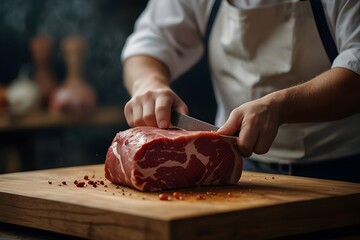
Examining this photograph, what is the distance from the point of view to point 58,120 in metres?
4.03

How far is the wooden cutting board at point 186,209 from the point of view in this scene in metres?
1.57

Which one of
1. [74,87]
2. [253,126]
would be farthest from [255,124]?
[74,87]

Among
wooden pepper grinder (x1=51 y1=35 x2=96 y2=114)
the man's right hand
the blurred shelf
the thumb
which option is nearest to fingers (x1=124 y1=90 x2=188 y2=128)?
the man's right hand

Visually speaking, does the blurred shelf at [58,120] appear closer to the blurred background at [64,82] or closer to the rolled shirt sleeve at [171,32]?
the blurred background at [64,82]

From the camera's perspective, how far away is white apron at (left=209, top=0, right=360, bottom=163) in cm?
Result: 232

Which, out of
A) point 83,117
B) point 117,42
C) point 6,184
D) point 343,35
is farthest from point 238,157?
point 117,42

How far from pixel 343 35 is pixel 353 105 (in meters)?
0.21

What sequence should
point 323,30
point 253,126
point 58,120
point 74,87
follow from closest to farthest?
1. point 253,126
2. point 323,30
3. point 58,120
4. point 74,87

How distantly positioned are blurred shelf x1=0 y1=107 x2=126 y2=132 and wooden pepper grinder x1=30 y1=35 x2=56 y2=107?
11.9 inches

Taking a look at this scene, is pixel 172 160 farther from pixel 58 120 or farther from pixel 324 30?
pixel 58 120

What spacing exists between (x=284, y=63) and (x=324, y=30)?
0.16 metres

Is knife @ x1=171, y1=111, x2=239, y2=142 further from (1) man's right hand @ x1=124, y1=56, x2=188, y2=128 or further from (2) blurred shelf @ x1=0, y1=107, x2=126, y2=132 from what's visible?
(2) blurred shelf @ x1=0, y1=107, x2=126, y2=132

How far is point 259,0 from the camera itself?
2.38 meters

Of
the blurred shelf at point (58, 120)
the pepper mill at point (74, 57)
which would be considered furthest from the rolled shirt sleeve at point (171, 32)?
the pepper mill at point (74, 57)
